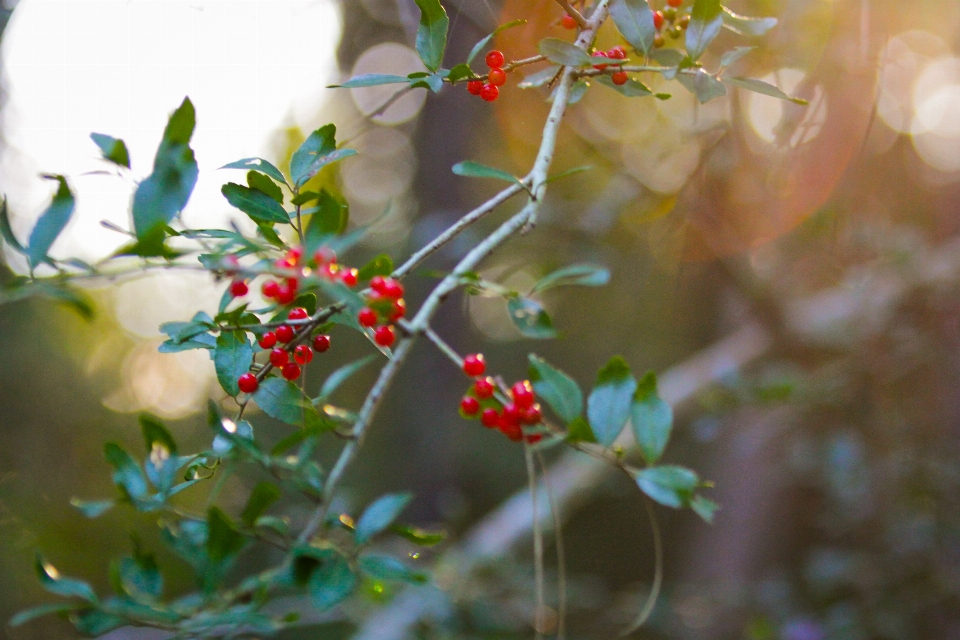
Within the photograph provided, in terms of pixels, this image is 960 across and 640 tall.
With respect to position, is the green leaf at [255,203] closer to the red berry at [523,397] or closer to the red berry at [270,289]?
the red berry at [270,289]

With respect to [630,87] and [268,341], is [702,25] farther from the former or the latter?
[268,341]

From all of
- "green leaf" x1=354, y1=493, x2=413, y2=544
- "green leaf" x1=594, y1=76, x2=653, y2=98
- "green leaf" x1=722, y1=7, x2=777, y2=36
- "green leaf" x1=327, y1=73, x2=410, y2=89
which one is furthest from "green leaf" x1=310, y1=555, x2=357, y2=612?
"green leaf" x1=722, y1=7, x2=777, y2=36

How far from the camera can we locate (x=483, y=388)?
644 mm

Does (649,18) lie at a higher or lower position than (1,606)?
higher

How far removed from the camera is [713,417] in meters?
2.08

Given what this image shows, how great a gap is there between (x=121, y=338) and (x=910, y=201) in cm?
619

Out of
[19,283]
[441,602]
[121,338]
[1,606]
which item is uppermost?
[19,283]

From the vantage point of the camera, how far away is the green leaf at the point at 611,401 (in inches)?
25.0

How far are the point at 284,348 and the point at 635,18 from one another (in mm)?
515

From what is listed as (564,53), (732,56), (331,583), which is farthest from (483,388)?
(732,56)

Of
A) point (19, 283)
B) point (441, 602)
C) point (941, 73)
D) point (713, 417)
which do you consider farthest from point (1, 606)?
point (941, 73)

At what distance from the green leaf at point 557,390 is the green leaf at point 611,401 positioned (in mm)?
16

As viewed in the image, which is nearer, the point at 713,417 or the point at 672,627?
the point at 713,417

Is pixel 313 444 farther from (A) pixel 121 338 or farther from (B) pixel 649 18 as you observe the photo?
(A) pixel 121 338
